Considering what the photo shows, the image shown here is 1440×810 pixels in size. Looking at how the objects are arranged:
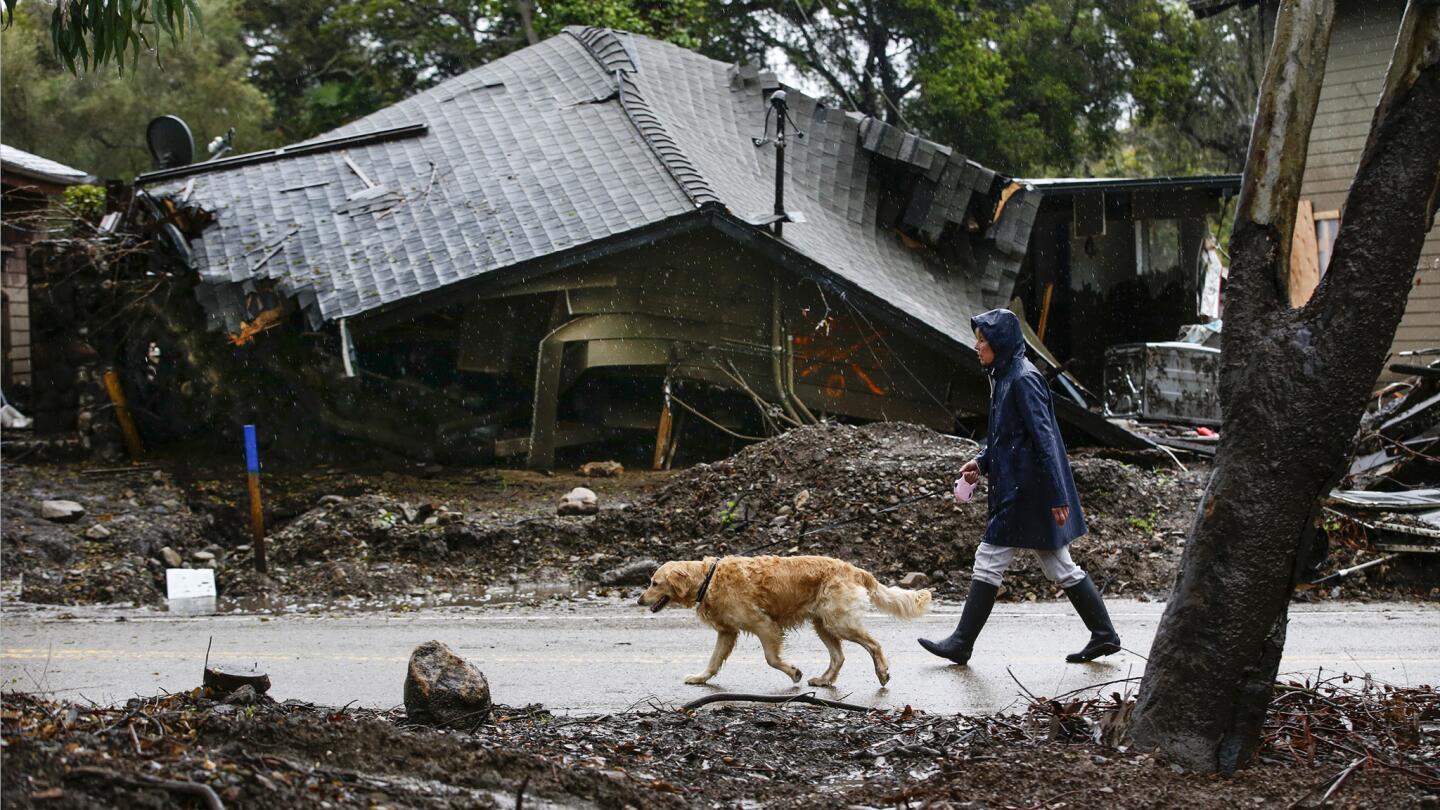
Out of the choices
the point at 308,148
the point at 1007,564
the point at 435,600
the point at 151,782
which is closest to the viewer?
the point at 151,782

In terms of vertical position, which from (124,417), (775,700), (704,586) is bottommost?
(775,700)

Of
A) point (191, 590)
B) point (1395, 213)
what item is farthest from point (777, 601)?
point (191, 590)

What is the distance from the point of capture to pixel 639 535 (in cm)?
1294

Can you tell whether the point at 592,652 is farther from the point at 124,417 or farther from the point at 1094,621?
the point at 124,417

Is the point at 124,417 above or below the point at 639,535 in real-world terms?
above

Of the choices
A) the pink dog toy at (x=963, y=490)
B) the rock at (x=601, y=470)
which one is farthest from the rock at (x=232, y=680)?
the rock at (x=601, y=470)

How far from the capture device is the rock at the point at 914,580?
36.4ft

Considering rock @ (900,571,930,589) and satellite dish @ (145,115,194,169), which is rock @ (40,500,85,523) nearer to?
satellite dish @ (145,115,194,169)

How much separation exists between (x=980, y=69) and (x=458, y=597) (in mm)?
29581

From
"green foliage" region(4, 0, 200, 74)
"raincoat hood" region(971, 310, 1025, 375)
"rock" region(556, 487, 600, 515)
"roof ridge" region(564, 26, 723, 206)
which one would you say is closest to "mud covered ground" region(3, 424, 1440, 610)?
"rock" region(556, 487, 600, 515)

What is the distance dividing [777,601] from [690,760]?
6.68ft

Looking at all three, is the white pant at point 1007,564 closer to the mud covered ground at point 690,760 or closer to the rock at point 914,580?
the mud covered ground at point 690,760

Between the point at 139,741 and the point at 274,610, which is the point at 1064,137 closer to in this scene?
Answer: the point at 274,610

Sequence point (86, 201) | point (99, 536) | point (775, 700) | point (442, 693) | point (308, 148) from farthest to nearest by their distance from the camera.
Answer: point (86, 201) < point (308, 148) < point (99, 536) < point (775, 700) < point (442, 693)
